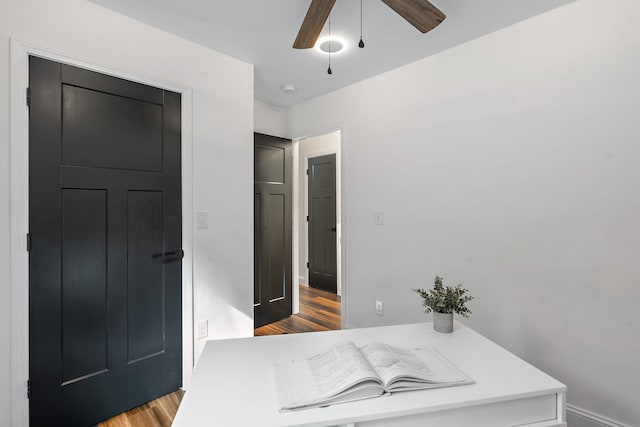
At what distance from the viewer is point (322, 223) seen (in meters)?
4.67

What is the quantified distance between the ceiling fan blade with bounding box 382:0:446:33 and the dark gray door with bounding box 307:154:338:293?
2889 millimetres

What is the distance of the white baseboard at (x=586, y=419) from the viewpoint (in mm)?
1661

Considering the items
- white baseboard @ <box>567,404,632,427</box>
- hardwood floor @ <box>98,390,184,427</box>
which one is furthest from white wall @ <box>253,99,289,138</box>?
white baseboard @ <box>567,404,632,427</box>

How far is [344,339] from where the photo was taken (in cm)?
127

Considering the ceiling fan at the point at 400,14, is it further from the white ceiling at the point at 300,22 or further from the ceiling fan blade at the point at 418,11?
the white ceiling at the point at 300,22

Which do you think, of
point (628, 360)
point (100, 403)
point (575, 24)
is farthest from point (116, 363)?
point (575, 24)

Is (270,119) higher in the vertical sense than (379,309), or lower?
higher

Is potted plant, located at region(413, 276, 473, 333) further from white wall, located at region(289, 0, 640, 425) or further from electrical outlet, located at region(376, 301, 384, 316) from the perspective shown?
electrical outlet, located at region(376, 301, 384, 316)

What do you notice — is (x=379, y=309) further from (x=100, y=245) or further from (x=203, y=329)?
(x=100, y=245)

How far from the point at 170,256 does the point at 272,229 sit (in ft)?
4.51

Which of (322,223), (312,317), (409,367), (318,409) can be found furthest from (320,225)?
(318,409)

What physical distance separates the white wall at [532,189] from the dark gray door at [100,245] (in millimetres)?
1689

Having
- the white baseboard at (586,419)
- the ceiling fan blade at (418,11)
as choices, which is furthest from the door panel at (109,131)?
the white baseboard at (586,419)

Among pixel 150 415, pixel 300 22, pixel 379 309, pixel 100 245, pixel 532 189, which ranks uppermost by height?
pixel 300 22
